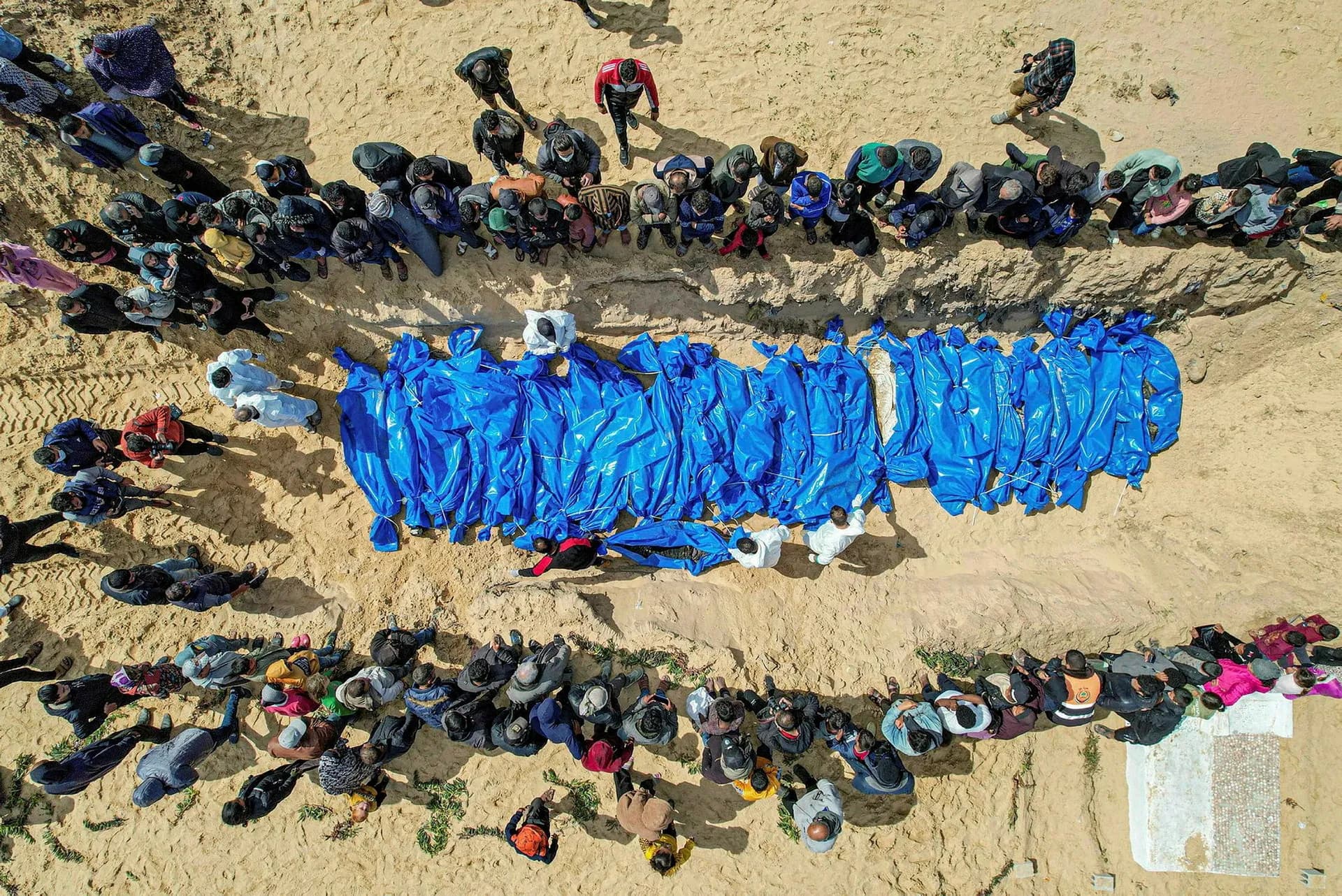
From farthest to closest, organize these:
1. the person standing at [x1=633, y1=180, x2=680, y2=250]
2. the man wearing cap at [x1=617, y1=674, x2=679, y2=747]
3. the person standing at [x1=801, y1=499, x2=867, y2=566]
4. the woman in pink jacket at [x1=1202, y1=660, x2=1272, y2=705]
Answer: the person standing at [x1=801, y1=499, x2=867, y2=566] → the woman in pink jacket at [x1=1202, y1=660, x2=1272, y2=705] → the person standing at [x1=633, y1=180, x2=680, y2=250] → the man wearing cap at [x1=617, y1=674, x2=679, y2=747]

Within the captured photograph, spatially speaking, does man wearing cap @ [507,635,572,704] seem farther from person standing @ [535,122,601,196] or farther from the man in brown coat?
the man in brown coat

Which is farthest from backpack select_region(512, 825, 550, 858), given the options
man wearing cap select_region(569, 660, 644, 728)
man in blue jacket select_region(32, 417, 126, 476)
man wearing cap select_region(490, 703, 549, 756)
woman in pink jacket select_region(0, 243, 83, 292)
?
woman in pink jacket select_region(0, 243, 83, 292)

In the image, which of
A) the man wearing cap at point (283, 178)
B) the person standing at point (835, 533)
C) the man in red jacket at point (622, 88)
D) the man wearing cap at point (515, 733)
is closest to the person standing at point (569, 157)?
the man in red jacket at point (622, 88)

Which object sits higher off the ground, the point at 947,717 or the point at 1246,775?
the point at 947,717

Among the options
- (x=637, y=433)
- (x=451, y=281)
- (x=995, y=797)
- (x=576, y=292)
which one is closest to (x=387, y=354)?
(x=451, y=281)

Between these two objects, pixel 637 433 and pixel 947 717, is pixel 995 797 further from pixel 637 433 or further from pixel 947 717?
pixel 637 433
